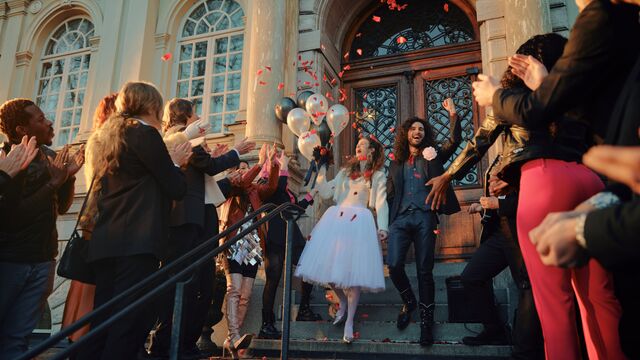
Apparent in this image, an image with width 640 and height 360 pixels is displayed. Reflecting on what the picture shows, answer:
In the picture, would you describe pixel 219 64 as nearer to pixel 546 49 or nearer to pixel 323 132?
pixel 323 132

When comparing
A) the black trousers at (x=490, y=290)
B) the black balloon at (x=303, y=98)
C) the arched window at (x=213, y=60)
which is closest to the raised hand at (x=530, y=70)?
the black trousers at (x=490, y=290)

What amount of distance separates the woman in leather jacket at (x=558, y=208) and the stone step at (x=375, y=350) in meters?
2.19

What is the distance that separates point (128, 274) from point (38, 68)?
34.8 feet

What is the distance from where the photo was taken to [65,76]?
37.1 ft

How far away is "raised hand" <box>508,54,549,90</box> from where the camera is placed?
7.16 ft

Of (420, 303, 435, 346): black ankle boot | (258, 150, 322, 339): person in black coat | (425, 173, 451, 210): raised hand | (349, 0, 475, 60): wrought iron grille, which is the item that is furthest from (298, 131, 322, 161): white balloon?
(425, 173, 451, 210): raised hand

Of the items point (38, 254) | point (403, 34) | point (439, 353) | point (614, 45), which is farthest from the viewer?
point (403, 34)

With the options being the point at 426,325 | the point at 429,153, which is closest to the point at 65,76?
the point at 429,153

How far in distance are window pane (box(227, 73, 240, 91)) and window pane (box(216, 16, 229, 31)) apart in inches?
41.7

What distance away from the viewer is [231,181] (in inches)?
210

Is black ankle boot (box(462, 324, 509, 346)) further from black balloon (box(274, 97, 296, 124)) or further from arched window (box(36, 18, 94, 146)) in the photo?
arched window (box(36, 18, 94, 146))

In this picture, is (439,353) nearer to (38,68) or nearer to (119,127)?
(119,127)

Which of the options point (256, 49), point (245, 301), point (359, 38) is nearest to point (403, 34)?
point (359, 38)

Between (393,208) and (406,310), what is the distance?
3.42 ft
